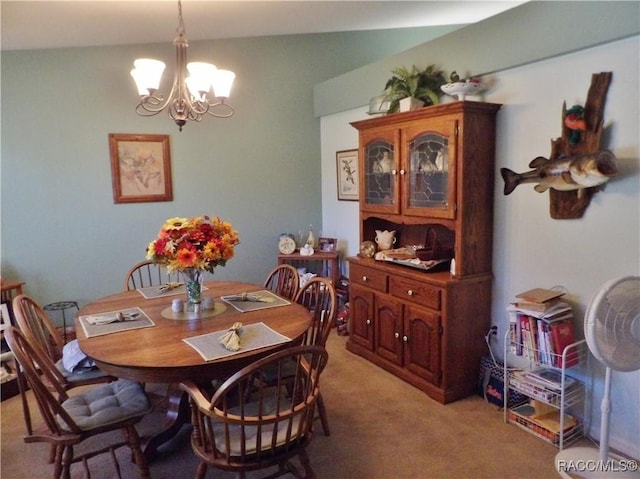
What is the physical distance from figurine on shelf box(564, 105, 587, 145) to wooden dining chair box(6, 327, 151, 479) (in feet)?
8.24

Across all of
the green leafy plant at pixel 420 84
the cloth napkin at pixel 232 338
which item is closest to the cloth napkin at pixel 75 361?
the cloth napkin at pixel 232 338

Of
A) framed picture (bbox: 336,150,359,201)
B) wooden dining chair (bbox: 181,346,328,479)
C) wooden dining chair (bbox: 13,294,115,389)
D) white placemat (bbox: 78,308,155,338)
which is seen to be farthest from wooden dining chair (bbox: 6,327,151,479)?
framed picture (bbox: 336,150,359,201)

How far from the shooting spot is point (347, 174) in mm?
4242

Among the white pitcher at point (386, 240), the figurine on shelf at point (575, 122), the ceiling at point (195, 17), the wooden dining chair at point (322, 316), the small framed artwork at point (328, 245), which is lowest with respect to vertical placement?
the wooden dining chair at point (322, 316)

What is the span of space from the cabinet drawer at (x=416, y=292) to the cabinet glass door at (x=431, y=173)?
1.53 feet

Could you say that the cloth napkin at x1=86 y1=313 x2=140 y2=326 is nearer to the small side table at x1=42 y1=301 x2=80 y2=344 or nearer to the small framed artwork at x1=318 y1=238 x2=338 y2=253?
the small side table at x1=42 y1=301 x2=80 y2=344

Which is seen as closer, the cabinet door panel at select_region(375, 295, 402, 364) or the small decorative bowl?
the small decorative bowl

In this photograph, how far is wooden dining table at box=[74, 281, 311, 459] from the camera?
1.75 m

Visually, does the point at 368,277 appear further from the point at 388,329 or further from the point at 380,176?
the point at 380,176

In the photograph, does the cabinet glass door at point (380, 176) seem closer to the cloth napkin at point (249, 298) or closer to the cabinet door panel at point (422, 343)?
the cabinet door panel at point (422, 343)

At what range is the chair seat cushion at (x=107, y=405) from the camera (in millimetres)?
1886

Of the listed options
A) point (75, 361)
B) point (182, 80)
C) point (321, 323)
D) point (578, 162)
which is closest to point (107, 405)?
point (75, 361)

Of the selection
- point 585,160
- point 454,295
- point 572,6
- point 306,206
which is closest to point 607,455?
point 454,295

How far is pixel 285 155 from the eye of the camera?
449 centimetres
